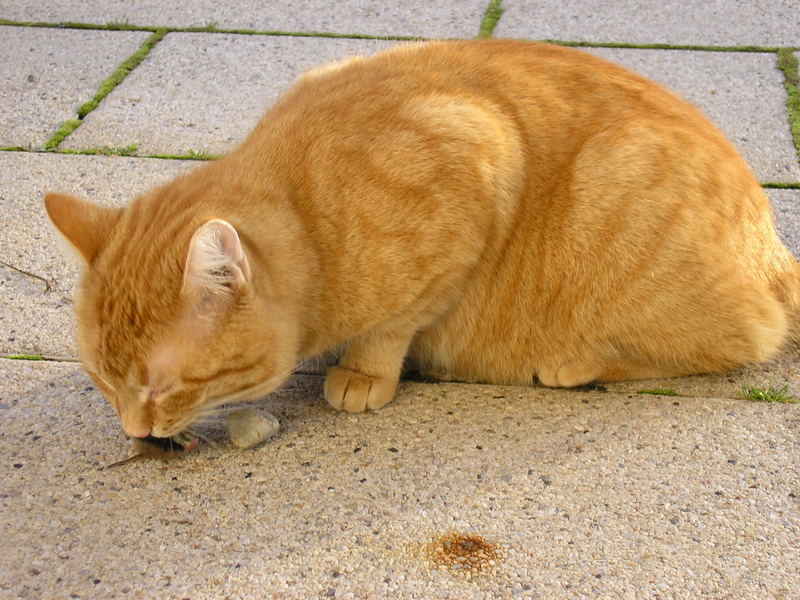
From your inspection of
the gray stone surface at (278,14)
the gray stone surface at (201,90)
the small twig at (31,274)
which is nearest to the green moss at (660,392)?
the small twig at (31,274)

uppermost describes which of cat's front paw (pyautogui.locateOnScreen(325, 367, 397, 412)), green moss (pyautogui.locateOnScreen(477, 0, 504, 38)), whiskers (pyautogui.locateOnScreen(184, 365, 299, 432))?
green moss (pyautogui.locateOnScreen(477, 0, 504, 38))

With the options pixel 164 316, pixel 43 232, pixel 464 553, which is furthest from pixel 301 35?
pixel 464 553

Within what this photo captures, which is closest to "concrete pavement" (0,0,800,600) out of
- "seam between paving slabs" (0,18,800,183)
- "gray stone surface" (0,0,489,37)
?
"seam between paving slabs" (0,18,800,183)

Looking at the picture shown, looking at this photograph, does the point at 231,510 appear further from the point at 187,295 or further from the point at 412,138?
the point at 412,138

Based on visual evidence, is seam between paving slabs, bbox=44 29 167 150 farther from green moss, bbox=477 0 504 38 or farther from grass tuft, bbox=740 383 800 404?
grass tuft, bbox=740 383 800 404

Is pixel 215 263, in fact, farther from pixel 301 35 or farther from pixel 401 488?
pixel 301 35

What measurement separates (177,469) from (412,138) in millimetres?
1183

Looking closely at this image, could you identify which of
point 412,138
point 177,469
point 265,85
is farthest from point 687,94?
point 177,469

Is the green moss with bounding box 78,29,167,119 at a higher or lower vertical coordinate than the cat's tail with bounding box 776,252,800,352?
lower

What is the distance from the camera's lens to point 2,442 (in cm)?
304

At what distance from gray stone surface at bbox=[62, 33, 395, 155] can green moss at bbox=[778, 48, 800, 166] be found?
2015 millimetres

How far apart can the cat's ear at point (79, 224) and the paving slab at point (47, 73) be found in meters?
2.06

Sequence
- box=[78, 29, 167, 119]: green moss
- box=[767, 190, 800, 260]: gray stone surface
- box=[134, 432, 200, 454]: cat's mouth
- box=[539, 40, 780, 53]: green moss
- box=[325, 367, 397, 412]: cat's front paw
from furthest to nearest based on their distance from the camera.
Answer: box=[539, 40, 780, 53]: green moss < box=[78, 29, 167, 119]: green moss < box=[767, 190, 800, 260]: gray stone surface < box=[325, 367, 397, 412]: cat's front paw < box=[134, 432, 200, 454]: cat's mouth

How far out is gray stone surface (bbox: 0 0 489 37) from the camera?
5.78 metres
